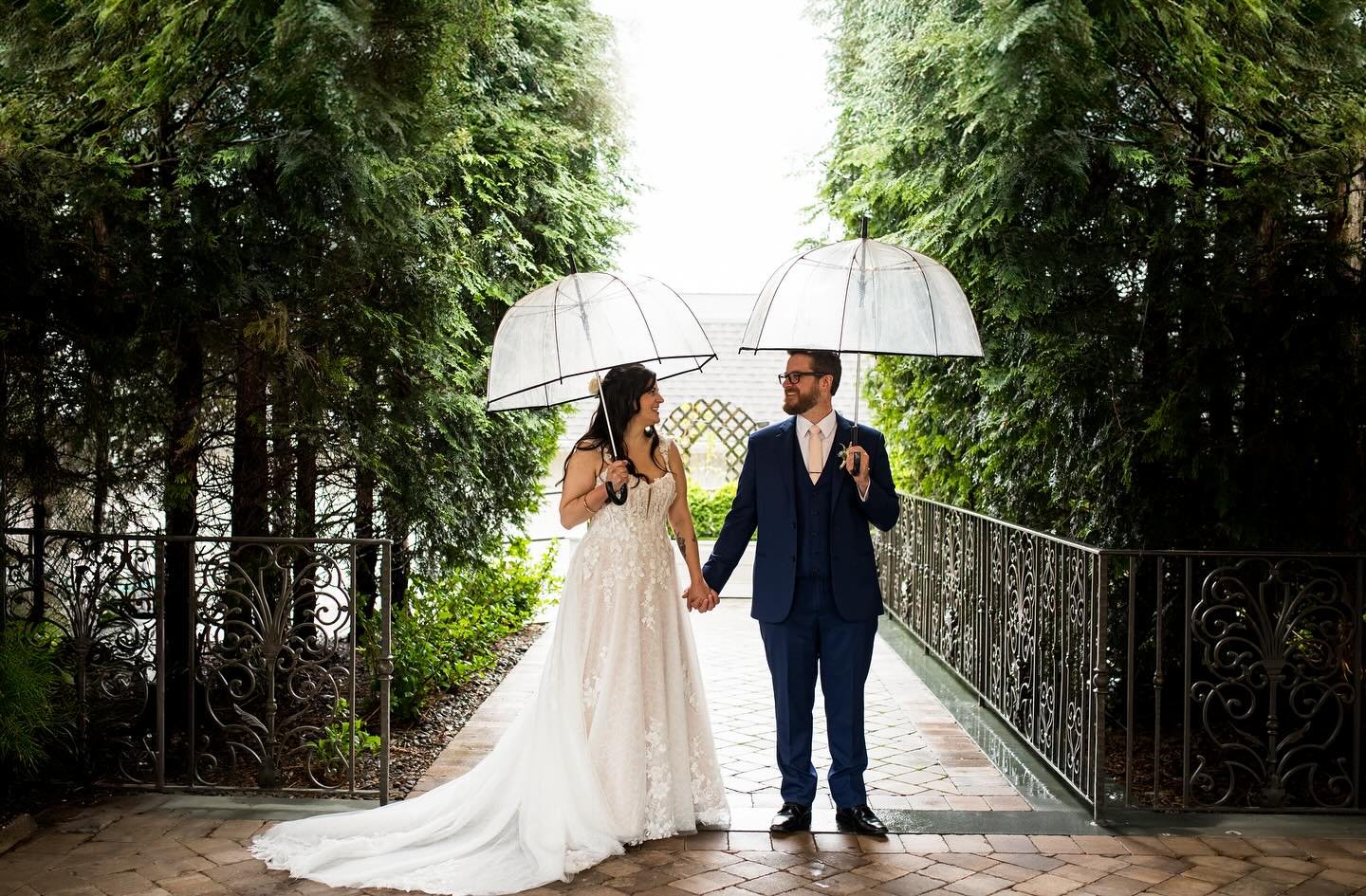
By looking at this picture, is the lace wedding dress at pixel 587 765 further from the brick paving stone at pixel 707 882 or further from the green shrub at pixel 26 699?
the green shrub at pixel 26 699

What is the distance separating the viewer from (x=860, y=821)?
401 centimetres

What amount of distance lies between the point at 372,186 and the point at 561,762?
2.33m

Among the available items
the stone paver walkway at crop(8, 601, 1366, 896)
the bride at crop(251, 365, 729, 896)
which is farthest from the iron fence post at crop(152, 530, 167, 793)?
the bride at crop(251, 365, 729, 896)

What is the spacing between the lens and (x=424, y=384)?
536 cm

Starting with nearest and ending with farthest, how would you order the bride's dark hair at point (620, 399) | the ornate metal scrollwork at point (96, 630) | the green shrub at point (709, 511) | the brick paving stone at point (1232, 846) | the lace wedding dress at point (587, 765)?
the lace wedding dress at point (587, 765), the brick paving stone at point (1232, 846), the bride's dark hair at point (620, 399), the ornate metal scrollwork at point (96, 630), the green shrub at point (709, 511)

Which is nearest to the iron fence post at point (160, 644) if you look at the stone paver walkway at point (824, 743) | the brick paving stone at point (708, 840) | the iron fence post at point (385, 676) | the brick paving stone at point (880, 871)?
the iron fence post at point (385, 676)

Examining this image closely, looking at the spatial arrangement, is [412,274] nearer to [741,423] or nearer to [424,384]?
[424,384]

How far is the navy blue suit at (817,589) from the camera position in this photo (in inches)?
157

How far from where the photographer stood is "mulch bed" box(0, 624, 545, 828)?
4254 millimetres

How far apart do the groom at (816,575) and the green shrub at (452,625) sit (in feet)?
5.67

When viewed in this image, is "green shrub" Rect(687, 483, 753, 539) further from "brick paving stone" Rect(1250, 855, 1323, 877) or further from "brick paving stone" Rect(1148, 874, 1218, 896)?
"brick paving stone" Rect(1148, 874, 1218, 896)

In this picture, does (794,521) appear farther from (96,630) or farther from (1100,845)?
(96,630)

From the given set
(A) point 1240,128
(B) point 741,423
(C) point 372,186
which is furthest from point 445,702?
(B) point 741,423

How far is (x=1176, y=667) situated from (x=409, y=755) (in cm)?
356
